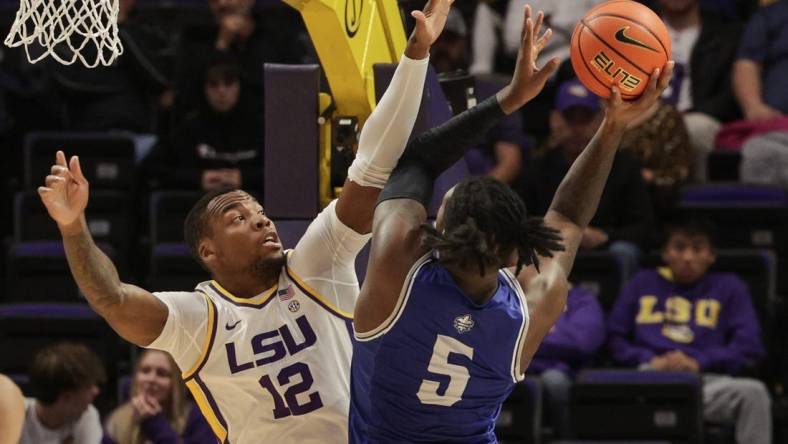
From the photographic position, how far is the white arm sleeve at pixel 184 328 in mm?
4598

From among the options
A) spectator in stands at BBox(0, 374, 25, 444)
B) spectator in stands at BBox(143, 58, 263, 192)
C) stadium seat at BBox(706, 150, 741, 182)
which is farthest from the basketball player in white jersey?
stadium seat at BBox(706, 150, 741, 182)

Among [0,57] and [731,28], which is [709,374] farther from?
[0,57]

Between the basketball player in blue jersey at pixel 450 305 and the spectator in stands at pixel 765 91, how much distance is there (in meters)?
5.41

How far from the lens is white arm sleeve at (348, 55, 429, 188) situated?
4410mm

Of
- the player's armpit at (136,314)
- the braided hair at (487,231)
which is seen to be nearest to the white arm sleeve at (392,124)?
the braided hair at (487,231)

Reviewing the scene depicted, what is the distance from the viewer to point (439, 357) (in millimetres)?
4105

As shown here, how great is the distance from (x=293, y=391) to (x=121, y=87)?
19.1 ft

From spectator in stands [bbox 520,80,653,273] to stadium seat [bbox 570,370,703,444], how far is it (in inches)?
51.1

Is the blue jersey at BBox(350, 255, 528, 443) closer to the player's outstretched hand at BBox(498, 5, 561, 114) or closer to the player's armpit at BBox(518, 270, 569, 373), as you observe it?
the player's armpit at BBox(518, 270, 569, 373)

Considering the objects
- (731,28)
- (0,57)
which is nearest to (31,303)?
(0,57)

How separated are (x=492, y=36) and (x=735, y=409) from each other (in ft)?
12.2

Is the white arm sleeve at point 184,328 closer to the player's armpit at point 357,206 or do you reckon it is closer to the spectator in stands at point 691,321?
the player's armpit at point 357,206

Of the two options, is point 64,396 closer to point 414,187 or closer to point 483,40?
point 414,187

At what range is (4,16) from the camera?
10992mm
